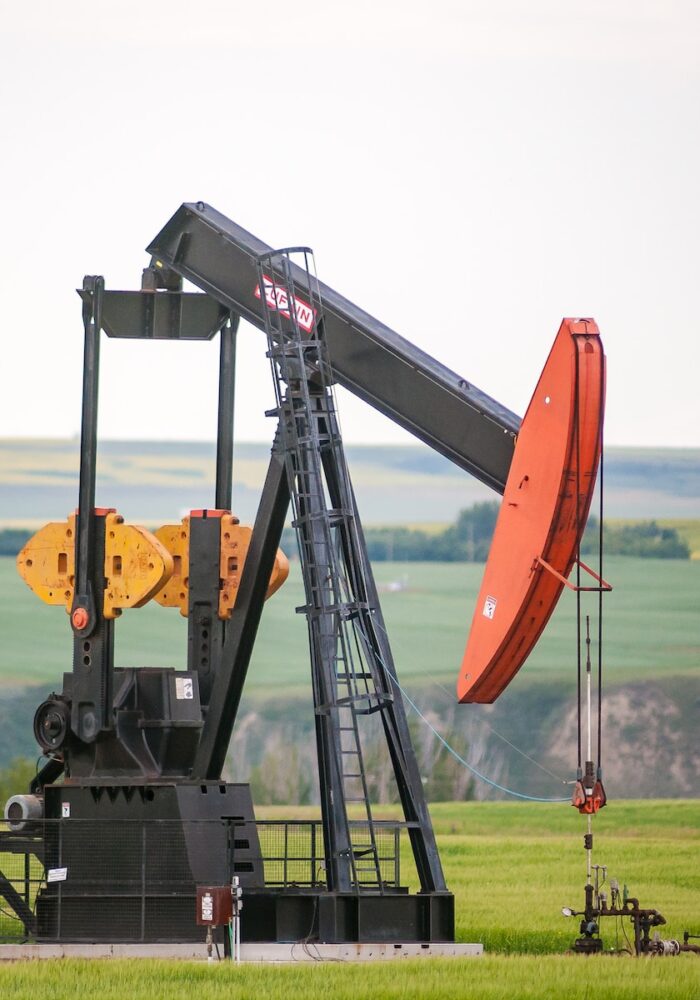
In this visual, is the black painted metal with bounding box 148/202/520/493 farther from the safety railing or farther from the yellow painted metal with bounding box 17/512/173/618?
the safety railing

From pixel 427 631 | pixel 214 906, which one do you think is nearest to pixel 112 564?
pixel 214 906

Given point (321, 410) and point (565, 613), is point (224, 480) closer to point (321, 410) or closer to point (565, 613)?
point (321, 410)

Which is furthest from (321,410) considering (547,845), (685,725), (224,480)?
(685,725)

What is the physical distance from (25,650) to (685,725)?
58.7 feet

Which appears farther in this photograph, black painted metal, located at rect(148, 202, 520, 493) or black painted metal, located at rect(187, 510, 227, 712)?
black painted metal, located at rect(187, 510, 227, 712)

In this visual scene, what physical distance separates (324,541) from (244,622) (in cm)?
133

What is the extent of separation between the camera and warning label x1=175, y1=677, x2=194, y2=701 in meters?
17.9

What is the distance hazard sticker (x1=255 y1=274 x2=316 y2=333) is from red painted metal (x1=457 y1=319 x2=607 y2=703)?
8.74 ft

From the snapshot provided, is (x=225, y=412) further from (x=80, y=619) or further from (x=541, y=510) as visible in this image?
(x=541, y=510)

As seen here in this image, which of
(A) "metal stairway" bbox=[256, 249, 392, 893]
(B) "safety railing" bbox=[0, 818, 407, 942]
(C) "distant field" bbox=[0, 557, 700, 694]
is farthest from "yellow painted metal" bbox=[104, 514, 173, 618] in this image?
(C) "distant field" bbox=[0, 557, 700, 694]

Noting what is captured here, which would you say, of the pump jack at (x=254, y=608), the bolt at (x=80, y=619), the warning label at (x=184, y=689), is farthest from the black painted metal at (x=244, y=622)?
the bolt at (x=80, y=619)

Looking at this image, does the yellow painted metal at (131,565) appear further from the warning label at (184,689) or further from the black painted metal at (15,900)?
the black painted metal at (15,900)

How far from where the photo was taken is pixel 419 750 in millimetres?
54656

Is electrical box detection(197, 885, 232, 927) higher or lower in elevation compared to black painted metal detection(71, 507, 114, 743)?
lower
